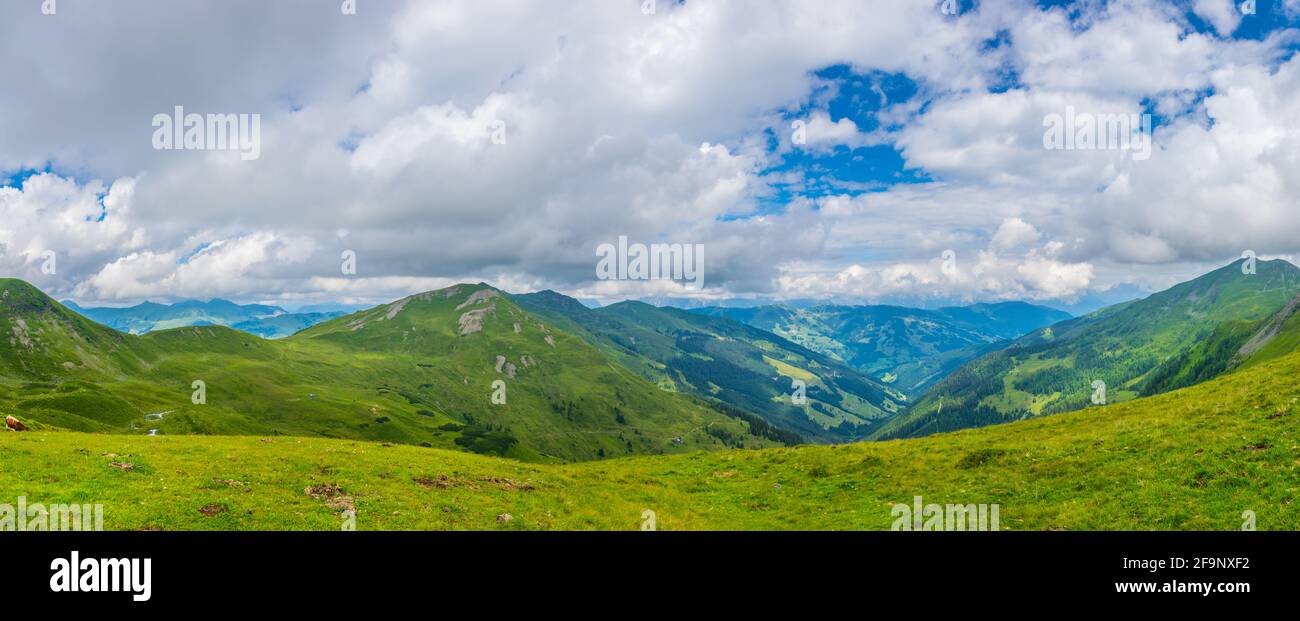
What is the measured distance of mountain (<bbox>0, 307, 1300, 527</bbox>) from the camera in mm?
24594

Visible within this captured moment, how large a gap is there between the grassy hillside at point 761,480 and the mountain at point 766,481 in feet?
0.41

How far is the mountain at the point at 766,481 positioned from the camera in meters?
24.6

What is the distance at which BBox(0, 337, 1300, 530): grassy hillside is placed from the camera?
24625 millimetres

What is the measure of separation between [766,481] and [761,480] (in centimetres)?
61

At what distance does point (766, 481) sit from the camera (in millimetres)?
43438

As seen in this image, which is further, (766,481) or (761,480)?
(761,480)

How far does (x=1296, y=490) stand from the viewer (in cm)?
2194

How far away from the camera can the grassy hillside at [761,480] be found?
24.6m

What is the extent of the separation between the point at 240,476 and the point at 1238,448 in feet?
170

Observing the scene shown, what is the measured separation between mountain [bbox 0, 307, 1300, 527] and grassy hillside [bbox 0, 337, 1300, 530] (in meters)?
0.12
